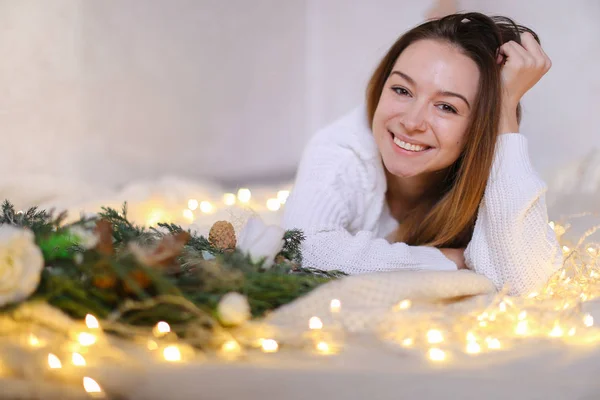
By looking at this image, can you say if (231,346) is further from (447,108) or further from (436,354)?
(447,108)

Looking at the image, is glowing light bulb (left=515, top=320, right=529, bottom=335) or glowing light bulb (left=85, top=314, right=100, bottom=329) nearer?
glowing light bulb (left=85, top=314, right=100, bottom=329)

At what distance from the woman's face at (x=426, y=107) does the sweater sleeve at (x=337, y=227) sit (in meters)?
0.12

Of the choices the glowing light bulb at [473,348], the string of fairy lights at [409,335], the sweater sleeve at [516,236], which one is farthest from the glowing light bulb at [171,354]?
the sweater sleeve at [516,236]

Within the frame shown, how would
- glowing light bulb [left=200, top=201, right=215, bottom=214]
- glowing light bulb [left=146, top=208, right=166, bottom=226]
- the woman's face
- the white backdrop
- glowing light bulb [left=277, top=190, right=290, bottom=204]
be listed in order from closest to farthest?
the woman's face → glowing light bulb [left=146, top=208, right=166, bottom=226] → glowing light bulb [left=200, top=201, right=215, bottom=214] → glowing light bulb [left=277, top=190, right=290, bottom=204] → the white backdrop

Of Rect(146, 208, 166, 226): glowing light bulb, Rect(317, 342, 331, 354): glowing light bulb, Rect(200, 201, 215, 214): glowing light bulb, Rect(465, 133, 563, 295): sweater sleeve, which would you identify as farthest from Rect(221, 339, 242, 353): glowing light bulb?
Rect(200, 201, 215, 214): glowing light bulb

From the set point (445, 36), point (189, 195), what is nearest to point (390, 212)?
point (445, 36)

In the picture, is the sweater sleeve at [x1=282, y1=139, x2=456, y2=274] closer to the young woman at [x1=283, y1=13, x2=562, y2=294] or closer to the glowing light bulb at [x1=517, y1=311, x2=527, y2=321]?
the young woman at [x1=283, y1=13, x2=562, y2=294]

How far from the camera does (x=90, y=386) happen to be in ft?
2.83

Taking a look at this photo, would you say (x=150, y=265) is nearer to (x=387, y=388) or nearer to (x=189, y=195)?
(x=387, y=388)

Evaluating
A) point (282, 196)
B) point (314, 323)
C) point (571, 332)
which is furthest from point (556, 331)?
point (282, 196)

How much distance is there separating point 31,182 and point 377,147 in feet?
4.12

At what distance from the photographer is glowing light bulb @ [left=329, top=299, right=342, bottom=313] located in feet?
3.48

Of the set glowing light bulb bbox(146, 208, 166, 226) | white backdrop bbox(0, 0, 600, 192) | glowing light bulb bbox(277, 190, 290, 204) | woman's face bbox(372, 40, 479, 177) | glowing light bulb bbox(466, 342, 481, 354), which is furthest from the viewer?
white backdrop bbox(0, 0, 600, 192)

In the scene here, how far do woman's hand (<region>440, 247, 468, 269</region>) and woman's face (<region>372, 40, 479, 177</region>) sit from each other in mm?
179
